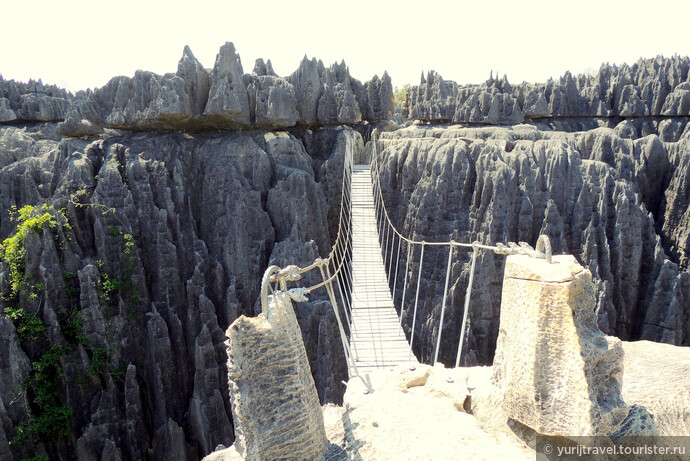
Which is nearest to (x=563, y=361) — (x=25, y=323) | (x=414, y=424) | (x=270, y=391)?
(x=414, y=424)

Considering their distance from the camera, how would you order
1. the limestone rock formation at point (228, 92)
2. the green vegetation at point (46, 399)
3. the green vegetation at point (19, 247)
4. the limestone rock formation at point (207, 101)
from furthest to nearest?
the limestone rock formation at point (228, 92) < the limestone rock formation at point (207, 101) < the green vegetation at point (19, 247) < the green vegetation at point (46, 399)

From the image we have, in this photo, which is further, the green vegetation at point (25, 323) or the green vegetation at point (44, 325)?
the green vegetation at point (25, 323)

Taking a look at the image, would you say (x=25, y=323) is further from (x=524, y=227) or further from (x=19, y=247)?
(x=524, y=227)

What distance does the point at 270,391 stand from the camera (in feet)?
9.93

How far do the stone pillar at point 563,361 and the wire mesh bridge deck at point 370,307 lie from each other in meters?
2.61

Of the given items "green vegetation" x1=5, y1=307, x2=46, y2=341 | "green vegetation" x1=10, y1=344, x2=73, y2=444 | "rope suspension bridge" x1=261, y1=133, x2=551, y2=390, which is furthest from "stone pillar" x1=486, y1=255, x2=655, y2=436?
"green vegetation" x1=5, y1=307, x2=46, y2=341

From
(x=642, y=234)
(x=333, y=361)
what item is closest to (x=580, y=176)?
(x=642, y=234)

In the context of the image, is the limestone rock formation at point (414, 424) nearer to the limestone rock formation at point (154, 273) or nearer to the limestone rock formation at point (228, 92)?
the limestone rock formation at point (154, 273)

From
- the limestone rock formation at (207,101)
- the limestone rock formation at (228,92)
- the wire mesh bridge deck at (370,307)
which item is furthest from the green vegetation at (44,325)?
the wire mesh bridge deck at (370,307)

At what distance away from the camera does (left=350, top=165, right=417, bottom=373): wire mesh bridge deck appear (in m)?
5.80

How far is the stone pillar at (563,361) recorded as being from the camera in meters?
2.87

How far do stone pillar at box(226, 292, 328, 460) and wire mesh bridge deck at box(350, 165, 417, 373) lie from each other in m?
2.48

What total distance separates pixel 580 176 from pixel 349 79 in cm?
977

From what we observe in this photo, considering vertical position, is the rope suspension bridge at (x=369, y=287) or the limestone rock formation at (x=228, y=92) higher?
the limestone rock formation at (x=228, y=92)
